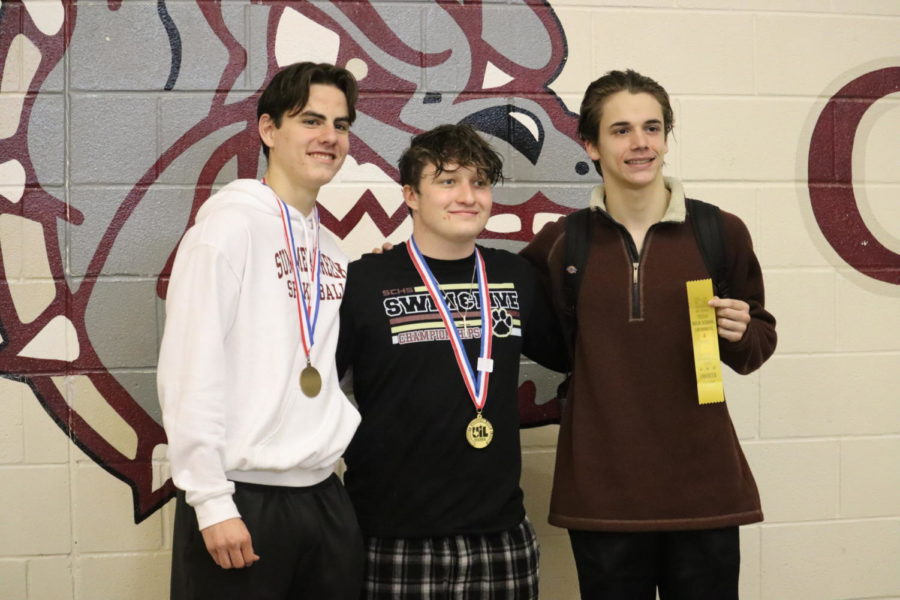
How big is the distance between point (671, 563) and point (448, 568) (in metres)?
0.51

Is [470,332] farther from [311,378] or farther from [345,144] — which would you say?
[345,144]

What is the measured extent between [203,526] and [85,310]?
1.06 meters

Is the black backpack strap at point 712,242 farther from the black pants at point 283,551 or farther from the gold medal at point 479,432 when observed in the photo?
the black pants at point 283,551

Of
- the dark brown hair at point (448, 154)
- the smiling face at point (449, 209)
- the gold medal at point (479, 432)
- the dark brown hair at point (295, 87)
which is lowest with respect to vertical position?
the gold medal at point (479, 432)

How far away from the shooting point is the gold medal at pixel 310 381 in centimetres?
175

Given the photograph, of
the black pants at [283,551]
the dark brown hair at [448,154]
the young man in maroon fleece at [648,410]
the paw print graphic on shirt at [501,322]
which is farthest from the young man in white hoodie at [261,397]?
the young man in maroon fleece at [648,410]

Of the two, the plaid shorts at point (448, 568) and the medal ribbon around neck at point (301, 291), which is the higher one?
the medal ribbon around neck at point (301, 291)

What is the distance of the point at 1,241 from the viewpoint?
239 centimetres

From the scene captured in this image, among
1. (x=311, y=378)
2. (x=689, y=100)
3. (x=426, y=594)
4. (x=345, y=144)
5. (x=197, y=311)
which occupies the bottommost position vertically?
(x=426, y=594)

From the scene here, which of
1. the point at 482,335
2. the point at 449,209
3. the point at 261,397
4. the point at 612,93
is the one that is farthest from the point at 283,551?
the point at 612,93

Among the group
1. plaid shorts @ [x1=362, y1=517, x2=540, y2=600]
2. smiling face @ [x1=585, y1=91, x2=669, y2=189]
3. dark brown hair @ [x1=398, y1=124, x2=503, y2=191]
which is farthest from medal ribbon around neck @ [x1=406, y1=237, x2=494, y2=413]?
smiling face @ [x1=585, y1=91, x2=669, y2=189]

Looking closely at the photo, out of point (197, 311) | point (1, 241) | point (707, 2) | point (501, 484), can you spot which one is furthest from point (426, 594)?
point (707, 2)

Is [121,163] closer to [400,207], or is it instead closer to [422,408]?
[400,207]

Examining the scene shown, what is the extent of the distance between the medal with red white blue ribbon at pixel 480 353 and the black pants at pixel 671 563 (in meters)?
0.34
